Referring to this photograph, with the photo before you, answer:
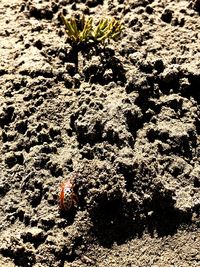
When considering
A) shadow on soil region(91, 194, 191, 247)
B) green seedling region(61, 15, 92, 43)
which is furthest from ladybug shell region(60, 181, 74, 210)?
green seedling region(61, 15, 92, 43)

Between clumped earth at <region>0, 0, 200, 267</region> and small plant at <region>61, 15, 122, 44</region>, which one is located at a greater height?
small plant at <region>61, 15, 122, 44</region>

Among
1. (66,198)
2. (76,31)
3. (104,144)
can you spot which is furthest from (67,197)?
(76,31)

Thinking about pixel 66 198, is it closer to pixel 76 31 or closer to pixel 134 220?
pixel 134 220

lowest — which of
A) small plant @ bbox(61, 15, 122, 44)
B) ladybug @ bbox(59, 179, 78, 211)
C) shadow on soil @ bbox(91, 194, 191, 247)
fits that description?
shadow on soil @ bbox(91, 194, 191, 247)

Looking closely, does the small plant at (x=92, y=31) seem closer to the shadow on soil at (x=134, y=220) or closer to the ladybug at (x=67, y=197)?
the ladybug at (x=67, y=197)

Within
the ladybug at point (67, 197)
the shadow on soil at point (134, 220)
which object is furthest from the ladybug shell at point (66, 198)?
the shadow on soil at point (134, 220)

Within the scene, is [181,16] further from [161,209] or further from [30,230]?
[30,230]

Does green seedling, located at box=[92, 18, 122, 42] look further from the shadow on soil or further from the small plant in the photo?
the shadow on soil
